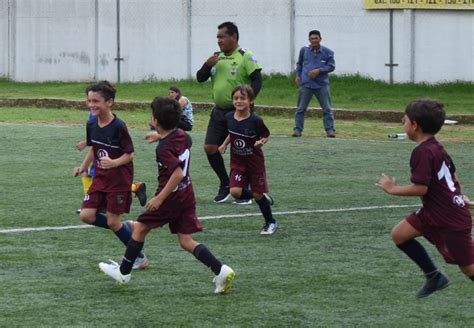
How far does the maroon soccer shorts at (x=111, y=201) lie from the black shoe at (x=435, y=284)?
7.66ft

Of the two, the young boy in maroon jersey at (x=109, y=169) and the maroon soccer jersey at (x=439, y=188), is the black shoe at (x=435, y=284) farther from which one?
the young boy in maroon jersey at (x=109, y=169)

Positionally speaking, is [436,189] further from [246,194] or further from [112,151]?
[246,194]

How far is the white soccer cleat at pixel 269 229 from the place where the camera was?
36.1 ft

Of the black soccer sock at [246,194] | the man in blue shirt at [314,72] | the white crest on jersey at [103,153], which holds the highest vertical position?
the man in blue shirt at [314,72]

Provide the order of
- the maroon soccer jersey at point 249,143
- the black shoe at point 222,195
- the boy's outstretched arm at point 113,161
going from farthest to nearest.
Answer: the black shoe at point 222,195 → the maroon soccer jersey at point 249,143 → the boy's outstretched arm at point 113,161

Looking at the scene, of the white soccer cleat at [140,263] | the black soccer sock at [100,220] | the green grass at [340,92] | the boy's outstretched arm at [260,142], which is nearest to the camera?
the white soccer cleat at [140,263]

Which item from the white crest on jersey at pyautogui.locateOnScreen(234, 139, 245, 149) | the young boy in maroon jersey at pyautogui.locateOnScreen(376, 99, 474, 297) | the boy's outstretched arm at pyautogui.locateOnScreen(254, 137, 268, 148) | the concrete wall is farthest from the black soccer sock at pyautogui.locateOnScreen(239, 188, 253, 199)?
the concrete wall

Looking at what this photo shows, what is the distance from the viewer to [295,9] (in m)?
30.6

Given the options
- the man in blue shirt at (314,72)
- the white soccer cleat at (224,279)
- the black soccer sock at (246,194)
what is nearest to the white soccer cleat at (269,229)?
the black soccer sock at (246,194)

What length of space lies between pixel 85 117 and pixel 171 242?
49.0 feet

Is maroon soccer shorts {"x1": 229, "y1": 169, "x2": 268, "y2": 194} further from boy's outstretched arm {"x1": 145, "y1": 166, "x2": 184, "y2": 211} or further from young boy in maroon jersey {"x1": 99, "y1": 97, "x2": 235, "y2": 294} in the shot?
boy's outstretched arm {"x1": 145, "y1": 166, "x2": 184, "y2": 211}

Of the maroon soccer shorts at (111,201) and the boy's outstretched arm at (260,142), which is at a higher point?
the boy's outstretched arm at (260,142)

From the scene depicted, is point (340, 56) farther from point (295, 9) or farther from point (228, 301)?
point (228, 301)

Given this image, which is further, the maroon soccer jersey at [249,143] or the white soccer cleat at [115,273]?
the maroon soccer jersey at [249,143]
